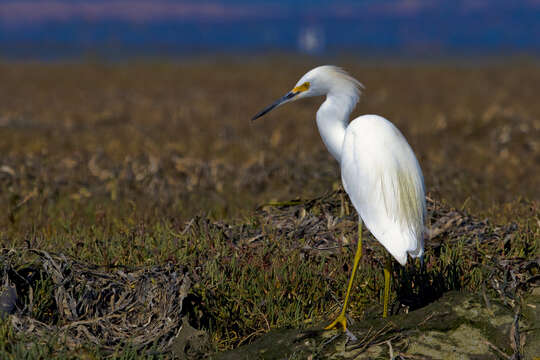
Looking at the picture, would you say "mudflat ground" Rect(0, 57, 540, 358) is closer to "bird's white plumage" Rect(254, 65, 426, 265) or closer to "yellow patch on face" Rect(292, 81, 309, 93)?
"bird's white plumage" Rect(254, 65, 426, 265)

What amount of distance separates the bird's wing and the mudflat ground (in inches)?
19.9

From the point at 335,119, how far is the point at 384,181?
742mm

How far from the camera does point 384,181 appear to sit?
13.8ft

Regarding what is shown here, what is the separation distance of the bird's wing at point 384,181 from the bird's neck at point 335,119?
324 millimetres

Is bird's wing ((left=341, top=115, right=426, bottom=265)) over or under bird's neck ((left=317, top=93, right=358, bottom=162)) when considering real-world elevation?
under

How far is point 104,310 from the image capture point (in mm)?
4102

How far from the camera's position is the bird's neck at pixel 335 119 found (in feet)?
15.5


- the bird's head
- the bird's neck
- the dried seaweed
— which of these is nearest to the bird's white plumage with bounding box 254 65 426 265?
the bird's neck

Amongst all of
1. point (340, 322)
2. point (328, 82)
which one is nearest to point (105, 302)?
point (340, 322)

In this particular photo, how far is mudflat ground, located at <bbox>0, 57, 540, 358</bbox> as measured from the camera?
4113 mm

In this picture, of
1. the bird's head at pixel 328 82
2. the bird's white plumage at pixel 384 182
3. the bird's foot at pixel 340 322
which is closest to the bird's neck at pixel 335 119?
the bird's head at pixel 328 82

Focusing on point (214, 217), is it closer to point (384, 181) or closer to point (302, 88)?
point (302, 88)

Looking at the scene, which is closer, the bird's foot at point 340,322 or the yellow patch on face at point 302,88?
the bird's foot at point 340,322

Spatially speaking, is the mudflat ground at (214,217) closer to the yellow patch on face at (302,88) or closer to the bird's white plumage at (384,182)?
the bird's white plumage at (384,182)
